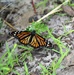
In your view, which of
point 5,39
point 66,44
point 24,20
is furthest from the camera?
point 24,20

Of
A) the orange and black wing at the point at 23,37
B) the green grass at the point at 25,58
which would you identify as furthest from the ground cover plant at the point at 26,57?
the orange and black wing at the point at 23,37

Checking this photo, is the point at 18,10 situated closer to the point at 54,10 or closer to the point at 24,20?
the point at 24,20

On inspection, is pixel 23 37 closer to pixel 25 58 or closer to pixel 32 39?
pixel 32 39

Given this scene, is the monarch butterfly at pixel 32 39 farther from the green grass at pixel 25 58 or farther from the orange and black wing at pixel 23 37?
the green grass at pixel 25 58

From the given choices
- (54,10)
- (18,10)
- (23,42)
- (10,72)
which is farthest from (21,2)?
(10,72)

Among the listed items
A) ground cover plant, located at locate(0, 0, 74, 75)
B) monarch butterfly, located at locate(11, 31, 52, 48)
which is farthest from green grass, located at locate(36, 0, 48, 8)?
monarch butterfly, located at locate(11, 31, 52, 48)

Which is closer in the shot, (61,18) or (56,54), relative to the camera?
(56,54)

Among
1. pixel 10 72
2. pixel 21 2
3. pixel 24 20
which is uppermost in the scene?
pixel 21 2

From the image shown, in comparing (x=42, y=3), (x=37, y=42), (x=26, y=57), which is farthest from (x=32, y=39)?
(x=42, y=3)

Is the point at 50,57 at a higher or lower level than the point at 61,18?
lower
